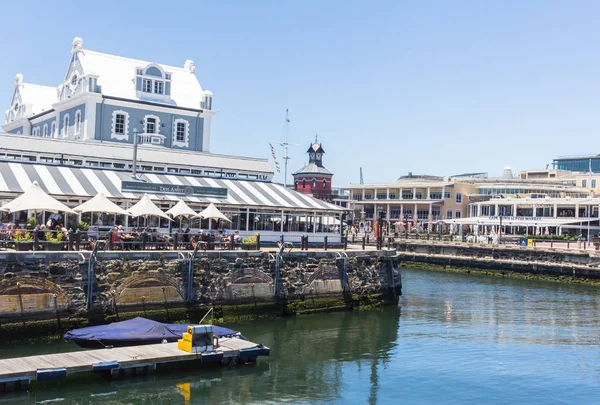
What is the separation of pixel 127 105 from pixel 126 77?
11.5ft

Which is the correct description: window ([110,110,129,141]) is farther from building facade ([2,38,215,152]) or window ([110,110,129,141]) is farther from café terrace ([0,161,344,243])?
café terrace ([0,161,344,243])

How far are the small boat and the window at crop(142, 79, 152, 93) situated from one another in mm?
39567

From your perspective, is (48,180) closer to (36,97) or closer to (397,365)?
(397,365)

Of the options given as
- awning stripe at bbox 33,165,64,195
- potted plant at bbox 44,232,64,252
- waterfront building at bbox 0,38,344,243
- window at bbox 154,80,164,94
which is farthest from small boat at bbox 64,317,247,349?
window at bbox 154,80,164,94

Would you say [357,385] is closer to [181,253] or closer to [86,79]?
[181,253]

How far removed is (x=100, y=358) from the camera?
20188 millimetres

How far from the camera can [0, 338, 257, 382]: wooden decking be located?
1869 centimetres

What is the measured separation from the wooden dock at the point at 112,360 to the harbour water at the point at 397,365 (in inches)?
14.2

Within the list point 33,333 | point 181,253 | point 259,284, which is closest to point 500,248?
point 259,284

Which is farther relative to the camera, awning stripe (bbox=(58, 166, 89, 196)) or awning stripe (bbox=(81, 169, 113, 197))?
awning stripe (bbox=(81, 169, 113, 197))

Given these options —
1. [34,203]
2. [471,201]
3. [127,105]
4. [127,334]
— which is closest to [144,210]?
[34,203]

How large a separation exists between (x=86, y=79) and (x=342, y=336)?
37320 mm

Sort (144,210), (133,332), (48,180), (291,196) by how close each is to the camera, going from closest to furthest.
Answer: (133,332)
(144,210)
(48,180)
(291,196)

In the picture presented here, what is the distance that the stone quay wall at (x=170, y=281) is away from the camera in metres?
24.4
